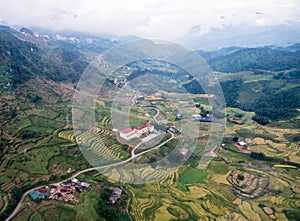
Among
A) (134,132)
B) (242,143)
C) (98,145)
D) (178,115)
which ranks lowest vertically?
(178,115)

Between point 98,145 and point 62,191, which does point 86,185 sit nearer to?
point 62,191

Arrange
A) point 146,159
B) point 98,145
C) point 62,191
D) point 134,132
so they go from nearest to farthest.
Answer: point 62,191 → point 146,159 → point 98,145 → point 134,132

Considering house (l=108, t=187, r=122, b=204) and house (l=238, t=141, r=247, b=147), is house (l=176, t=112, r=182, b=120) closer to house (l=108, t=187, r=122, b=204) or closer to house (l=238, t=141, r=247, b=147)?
house (l=238, t=141, r=247, b=147)

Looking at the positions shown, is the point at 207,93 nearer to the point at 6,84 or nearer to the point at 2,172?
the point at 6,84

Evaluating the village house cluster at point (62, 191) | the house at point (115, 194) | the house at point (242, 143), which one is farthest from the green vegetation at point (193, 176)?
the house at point (242, 143)

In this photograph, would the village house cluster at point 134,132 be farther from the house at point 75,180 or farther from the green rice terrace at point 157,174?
the house at point 75,180

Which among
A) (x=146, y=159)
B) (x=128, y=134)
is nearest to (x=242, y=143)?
(x=146, y=159)

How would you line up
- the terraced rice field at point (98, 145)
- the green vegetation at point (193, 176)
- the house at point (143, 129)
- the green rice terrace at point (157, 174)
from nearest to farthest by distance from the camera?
the green rice terrace at point (157, 174) < the green vegetation at point (193, 176) < the terraced rice field at point (98, 145) < the house at point (143, 129)

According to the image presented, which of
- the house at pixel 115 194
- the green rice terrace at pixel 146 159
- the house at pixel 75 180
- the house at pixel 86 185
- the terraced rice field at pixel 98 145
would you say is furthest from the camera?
the terraced rice field at pixel 98 145
